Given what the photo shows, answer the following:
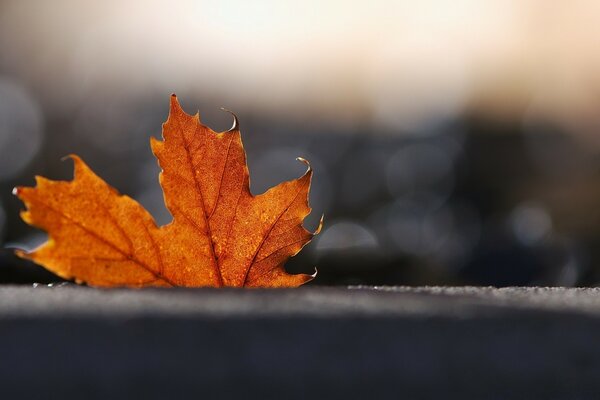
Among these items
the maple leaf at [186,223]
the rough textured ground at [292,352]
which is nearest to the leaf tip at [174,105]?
the maple leaf at [186,223]

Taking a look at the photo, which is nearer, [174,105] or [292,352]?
[292,352]

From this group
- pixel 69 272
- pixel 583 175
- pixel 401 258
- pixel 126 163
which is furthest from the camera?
pixel 126 163

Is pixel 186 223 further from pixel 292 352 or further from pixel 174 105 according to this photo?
pixel 292 352

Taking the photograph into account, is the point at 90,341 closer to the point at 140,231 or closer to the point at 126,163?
the point at 140,231

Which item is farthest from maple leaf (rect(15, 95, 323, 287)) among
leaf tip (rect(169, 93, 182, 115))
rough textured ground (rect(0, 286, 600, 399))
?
rough textured ground (rect(0, 286, 600, 399))

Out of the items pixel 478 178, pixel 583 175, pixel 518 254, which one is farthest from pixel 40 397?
pixel 478 178

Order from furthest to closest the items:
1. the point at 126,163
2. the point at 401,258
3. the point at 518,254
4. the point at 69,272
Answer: the point at 126,163, the point at 518,254, the point at 401,258, the point at 69,272

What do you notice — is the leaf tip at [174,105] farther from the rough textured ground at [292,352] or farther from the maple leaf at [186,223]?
the rough textured ground at [292,352]

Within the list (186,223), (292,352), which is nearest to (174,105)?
(186,223)
